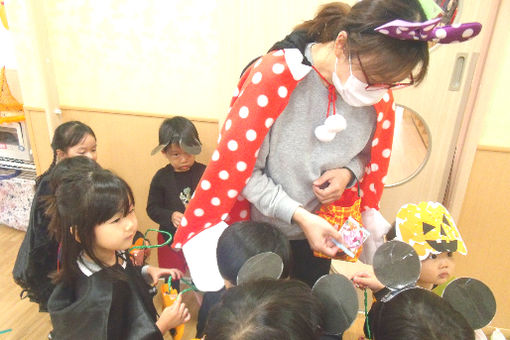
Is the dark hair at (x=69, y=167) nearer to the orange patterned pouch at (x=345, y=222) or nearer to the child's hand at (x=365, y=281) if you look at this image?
the orange patterned pouch at (x=345, y=222)

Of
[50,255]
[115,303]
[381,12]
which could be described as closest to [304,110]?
[381,12]

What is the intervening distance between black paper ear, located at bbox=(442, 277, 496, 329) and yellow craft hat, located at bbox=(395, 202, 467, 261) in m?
0.25

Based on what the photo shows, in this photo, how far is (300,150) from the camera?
791 mm

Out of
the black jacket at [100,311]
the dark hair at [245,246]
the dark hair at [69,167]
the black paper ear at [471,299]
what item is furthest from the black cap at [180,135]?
the black paper ear at [471,299]

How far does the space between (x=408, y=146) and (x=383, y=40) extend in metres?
1.07

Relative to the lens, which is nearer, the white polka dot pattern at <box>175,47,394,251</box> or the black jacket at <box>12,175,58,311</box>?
the white polka dot pattern at <box>175,47,394,251</box>

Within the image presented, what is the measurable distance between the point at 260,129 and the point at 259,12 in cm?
92

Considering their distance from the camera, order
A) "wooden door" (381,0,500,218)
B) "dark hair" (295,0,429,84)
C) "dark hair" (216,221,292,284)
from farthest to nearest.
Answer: "wooden door" (381,0,500,218), "dark hair" (216,221,292,284), "dark hair" (295,0,429,84)

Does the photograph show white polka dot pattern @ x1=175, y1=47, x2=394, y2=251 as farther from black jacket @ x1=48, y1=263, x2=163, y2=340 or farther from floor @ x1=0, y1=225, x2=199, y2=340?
floor @ x1=0, y1=225, x2=199, y2=340

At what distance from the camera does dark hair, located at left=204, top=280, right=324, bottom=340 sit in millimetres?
541

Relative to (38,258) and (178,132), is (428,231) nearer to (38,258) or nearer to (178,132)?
(178,132)

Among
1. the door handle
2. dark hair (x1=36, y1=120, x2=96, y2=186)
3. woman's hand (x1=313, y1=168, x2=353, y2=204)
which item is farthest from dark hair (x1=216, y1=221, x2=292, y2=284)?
the door handle

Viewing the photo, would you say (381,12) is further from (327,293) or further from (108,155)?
(108,155)

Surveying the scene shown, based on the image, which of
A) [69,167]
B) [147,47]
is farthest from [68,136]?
[147,47]
